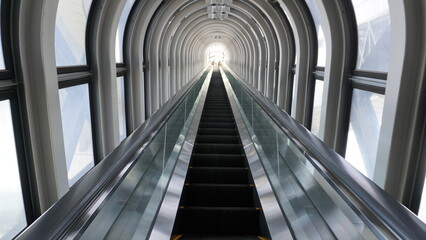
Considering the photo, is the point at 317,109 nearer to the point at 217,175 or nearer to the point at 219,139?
the point at 219,139

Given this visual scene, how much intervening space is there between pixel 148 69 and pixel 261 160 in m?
8.19

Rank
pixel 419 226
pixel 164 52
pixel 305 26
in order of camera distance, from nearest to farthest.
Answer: pixel 419 226 < pixel 305 26 < pixel 164 52

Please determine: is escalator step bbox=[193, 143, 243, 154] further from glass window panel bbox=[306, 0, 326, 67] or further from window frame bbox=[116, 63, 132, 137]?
window frame bbox=[116, 63, 132, 137]

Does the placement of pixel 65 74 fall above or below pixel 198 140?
above

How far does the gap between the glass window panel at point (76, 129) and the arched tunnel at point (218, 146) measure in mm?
37

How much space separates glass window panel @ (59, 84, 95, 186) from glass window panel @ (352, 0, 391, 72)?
5.25 m

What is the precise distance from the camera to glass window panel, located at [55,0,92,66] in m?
5.66

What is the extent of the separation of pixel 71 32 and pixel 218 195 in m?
4.10

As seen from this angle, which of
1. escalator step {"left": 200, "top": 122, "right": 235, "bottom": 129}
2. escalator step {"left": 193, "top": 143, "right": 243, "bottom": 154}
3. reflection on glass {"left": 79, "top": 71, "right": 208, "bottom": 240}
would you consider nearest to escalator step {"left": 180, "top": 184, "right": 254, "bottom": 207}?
reflection on glass {"left": 79, "top": 71, "right": 208, "bottom": 240}

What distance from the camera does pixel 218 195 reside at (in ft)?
14.6

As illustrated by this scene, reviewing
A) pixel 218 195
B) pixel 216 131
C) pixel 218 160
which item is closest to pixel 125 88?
pixel 216 131

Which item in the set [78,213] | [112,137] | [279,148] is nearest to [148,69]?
[112,137]

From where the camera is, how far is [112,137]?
24.3ft

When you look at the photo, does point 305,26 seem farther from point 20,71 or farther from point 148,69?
point 20,71
